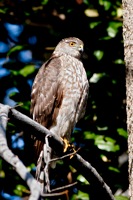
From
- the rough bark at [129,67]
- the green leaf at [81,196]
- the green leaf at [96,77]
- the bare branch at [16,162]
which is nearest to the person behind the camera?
the bare branch at [16,162]

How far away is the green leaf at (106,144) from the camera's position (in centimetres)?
590

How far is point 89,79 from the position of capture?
6266 millimetres

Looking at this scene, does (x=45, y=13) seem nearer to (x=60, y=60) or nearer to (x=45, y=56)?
(x=45, y=56)

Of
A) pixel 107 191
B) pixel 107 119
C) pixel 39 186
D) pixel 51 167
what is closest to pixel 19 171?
pixel 39 186

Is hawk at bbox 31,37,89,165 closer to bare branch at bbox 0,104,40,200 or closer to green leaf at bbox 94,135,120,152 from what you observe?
green leaf at bbox 94,135,120,152

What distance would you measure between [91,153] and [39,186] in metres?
3.32

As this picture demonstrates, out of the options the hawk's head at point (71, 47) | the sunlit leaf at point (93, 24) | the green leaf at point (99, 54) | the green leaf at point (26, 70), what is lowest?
the green leaf at point (26, 70)

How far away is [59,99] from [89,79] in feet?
2.72

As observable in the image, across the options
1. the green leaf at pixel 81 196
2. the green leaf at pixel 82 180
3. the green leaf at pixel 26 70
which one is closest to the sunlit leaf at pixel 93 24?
the green leaf at pixel 26 70

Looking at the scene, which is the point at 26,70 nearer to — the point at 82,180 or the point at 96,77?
the point at 96,77

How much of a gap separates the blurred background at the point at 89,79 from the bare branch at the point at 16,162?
2.56m

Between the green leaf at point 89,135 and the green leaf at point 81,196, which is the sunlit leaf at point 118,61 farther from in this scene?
the green leaf at point 81,196

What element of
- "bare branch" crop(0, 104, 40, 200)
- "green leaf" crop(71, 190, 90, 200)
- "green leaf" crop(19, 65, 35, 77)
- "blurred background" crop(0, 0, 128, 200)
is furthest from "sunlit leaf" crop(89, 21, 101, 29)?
"bare branch" crop(0, 104, 40, 200)

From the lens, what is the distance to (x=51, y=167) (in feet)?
19.0
